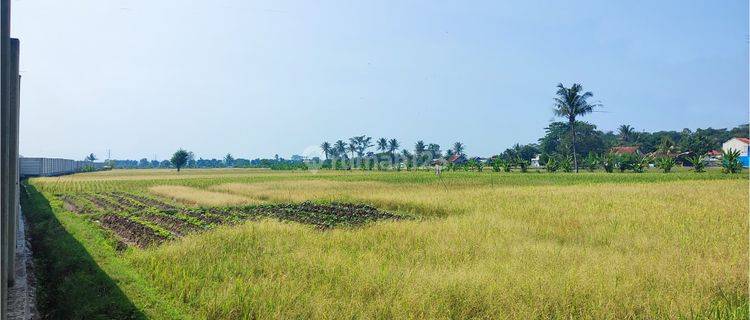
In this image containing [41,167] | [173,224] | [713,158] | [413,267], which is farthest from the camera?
[713,158]

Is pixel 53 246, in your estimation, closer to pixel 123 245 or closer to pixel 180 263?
pixel 123 245

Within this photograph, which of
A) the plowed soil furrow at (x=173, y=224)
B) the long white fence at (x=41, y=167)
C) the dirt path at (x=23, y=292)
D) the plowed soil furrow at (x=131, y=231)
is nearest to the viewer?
the dirt path at (x=23, y=292)

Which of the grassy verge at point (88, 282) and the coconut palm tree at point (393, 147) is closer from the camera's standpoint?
the grassy verge at point (88, 282)

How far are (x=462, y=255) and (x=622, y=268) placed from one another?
2508 millimetres

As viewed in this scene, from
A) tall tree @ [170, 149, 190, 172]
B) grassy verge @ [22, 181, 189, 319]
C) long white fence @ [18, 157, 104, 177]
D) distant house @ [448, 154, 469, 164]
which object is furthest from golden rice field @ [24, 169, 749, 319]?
distant house @ [448, 154, 469, 164]

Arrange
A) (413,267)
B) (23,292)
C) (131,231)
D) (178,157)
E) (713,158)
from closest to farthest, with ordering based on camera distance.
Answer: (23,292)
(413,267)
(131,231)
(178,157)
(713,158)

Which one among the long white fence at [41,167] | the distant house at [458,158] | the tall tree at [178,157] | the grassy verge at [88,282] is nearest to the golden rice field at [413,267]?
the grassy verge at [88,282]

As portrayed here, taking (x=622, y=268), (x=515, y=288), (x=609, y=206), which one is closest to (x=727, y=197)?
(x=609, y=206)

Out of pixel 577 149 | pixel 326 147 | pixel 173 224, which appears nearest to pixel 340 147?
pixel 326 147

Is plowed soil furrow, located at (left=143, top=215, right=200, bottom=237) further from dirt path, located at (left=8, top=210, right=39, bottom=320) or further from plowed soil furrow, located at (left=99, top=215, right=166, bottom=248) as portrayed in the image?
dirt path, located at (left=8, top=210, right=39, bottom=320)

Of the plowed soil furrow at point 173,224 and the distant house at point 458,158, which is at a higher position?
the distant house at point 458,158

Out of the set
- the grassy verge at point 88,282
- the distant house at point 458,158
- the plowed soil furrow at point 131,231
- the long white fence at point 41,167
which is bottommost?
the grassy verge at point 88,282

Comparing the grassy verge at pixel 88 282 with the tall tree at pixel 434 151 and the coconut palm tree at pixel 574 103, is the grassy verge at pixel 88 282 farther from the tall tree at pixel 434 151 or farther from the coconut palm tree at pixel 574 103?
the tall tree at pixel 434 151

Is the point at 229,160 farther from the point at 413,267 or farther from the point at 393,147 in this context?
the point at 413,267
